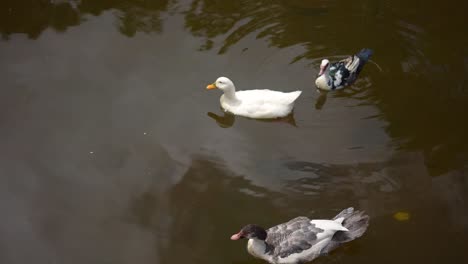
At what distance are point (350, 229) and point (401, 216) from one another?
0.67 meters

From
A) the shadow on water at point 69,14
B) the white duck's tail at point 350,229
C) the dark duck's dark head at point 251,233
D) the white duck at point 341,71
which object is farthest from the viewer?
the shadow on water at point 69,14

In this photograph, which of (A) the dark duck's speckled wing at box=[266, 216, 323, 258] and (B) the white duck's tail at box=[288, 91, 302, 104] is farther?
(B) the white duck's tail at box=[288, 91, 302, 104]

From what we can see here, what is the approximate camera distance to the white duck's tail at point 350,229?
463 cm

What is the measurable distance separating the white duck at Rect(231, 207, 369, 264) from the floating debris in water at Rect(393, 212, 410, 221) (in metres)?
0.43

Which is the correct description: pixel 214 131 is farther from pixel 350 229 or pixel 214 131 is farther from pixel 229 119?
pixel 350 229

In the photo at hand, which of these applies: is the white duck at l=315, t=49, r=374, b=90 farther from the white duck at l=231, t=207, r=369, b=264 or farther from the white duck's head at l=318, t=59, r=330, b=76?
the white duck at l=231, t=207, r=369, b=264

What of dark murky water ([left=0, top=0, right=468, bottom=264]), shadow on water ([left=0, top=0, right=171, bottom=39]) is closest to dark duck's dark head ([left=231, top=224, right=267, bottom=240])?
dark murky water ([left=0, top=0, right=468, bottom=264])

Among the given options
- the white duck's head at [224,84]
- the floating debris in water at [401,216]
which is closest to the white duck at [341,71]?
the white duck's head at [224,84]

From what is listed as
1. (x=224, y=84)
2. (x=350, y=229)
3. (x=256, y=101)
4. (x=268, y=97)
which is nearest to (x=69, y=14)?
(x=224, y=84)

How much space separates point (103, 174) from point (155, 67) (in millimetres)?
1774

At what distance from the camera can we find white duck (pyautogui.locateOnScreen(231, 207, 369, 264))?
180 inches

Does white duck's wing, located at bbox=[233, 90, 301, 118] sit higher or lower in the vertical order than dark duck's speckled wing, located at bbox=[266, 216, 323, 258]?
higher

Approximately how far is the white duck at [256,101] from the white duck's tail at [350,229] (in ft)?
5.32

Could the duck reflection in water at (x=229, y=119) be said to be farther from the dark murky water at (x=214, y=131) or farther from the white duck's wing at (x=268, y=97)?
the white duck's wing at (x=268, y=97)
